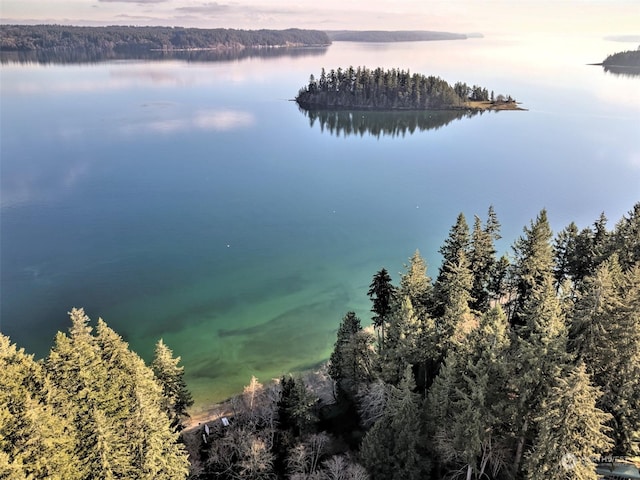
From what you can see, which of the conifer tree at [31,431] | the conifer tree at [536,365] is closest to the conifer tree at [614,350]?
the conifer tree at [536,365]

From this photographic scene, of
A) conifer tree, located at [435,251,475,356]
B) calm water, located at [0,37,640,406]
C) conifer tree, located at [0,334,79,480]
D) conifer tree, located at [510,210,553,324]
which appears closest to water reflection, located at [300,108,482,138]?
calm water, located at [0,37,640,406]

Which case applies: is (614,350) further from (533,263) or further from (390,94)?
(390,94)

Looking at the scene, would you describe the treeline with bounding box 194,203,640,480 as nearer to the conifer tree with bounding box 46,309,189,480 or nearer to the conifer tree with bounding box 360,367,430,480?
the conifer tree with bounding box 360,367,430,480

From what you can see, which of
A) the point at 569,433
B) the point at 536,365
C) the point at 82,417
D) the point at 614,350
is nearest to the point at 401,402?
the point at 536,365

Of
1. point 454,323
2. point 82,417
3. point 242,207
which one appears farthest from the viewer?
point 242,207

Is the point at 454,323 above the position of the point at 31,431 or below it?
below

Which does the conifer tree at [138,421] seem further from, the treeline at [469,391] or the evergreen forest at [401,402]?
the treeline at [469,391]
